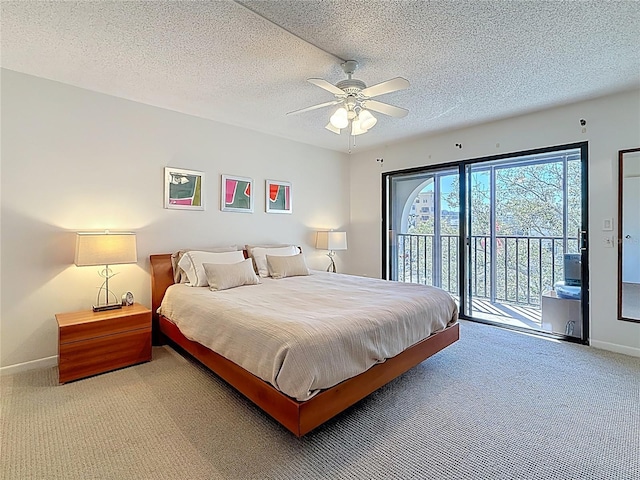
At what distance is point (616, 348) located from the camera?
3.25m

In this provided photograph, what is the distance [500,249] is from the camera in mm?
4734

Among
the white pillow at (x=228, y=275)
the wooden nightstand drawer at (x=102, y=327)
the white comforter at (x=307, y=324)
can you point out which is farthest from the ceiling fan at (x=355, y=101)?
the wooden nightstand drawer at (x=102, y=327)

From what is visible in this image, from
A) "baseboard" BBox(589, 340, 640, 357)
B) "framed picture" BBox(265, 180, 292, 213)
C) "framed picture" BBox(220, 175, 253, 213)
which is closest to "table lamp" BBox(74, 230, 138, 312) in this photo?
"framed picture" BBox(220, 175, 253, 213)

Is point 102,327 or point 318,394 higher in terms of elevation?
point 102,327

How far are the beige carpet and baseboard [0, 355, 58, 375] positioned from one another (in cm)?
11

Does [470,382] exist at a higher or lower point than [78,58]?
lower

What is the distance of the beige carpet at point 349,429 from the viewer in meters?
1.68

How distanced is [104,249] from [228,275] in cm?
109

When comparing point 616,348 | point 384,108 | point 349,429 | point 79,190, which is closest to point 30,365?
point 79,190

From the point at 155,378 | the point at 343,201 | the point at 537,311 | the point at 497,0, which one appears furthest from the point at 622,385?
the point at 343,201

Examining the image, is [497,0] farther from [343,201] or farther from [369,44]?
[343,201]

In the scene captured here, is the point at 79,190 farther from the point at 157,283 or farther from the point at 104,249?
the point at 157,283

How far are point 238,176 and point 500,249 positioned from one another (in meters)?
3.84

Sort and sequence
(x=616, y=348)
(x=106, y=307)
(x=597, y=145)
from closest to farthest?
(x=106, y=307), (x=616, y=348), (x=597, y=145)
